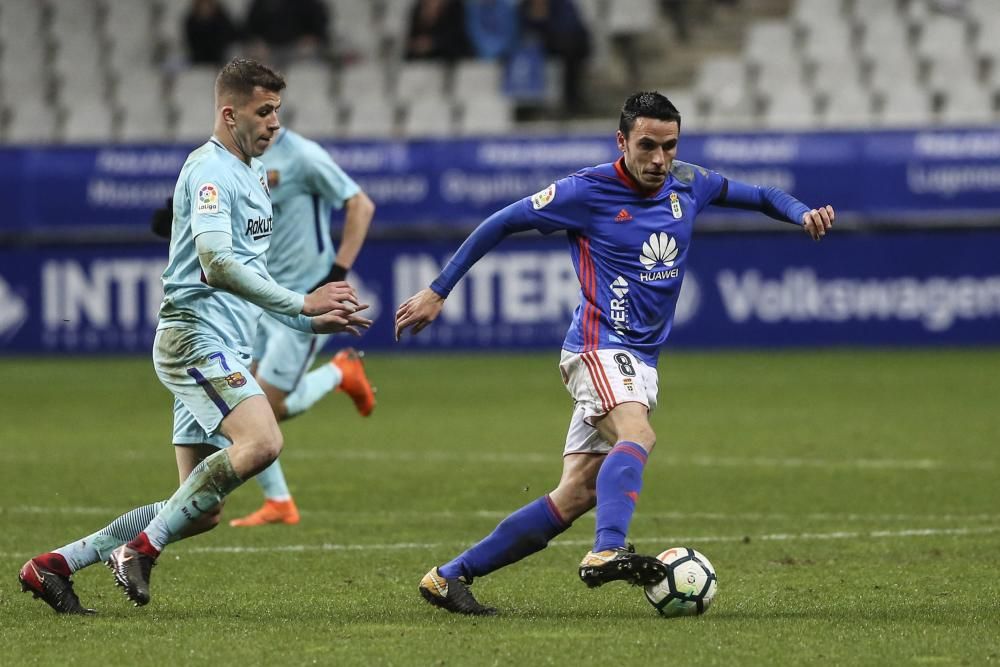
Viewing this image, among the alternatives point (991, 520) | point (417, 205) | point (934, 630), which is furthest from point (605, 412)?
point (417, 205)

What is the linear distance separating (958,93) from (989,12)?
1.52 m

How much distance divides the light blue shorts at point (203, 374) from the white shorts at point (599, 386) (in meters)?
1.20

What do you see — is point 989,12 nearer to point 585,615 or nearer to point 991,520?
point 991,520

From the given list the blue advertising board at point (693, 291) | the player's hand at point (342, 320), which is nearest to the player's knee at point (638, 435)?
the player's hand at point (342, 320)

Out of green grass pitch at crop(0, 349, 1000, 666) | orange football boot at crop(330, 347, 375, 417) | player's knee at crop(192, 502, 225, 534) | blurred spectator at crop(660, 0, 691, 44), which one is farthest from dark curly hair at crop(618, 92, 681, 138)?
blurred spectator at crop(660, 0, 691, 44)

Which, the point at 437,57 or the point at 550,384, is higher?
the point at 437,57

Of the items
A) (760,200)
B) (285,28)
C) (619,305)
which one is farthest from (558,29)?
(619,305)

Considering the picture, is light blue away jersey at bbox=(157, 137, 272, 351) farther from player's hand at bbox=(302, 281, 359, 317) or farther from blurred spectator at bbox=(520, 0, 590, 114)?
blurred spectator at bbox=(520, 0, 590, 114)

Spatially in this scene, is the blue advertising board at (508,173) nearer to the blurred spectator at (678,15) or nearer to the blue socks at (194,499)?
the blurred spectator at (678,15)

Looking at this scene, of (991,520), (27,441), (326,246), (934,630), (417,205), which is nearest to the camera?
(934,630)

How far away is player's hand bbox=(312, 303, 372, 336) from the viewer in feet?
20.6

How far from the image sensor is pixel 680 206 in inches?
272

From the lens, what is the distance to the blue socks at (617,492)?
6309 millimetres

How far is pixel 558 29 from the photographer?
2173cm
